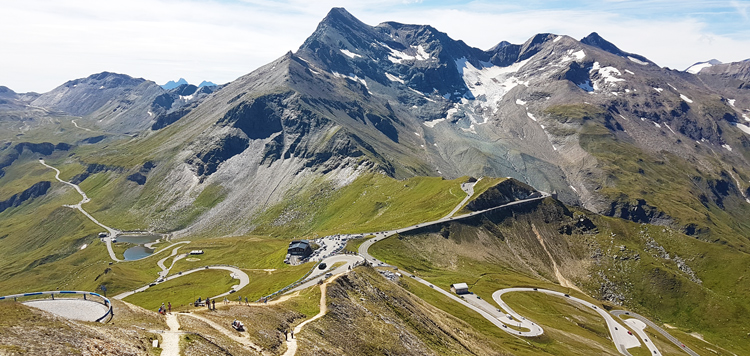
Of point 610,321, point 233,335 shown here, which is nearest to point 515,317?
point 610,321

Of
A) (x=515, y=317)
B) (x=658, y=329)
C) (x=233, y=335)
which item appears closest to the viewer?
(x=233, y=335)

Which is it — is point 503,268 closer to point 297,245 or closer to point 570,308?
point 570,308

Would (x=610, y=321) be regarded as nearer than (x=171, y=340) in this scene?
No

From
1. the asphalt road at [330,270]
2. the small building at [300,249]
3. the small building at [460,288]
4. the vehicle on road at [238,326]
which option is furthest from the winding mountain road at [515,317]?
the vehicle on road at [238,326]

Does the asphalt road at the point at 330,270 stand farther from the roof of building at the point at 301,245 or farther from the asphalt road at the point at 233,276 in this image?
the asphalt road at the point at 233,276

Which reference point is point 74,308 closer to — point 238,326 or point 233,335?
point 238,326

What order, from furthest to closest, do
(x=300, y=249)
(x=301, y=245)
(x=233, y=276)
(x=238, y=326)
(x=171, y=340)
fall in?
(x=233, y=276) → (x=301, y=245) → (x=300, y=249) → (x=238, y=326) → (x=171, y=340)
